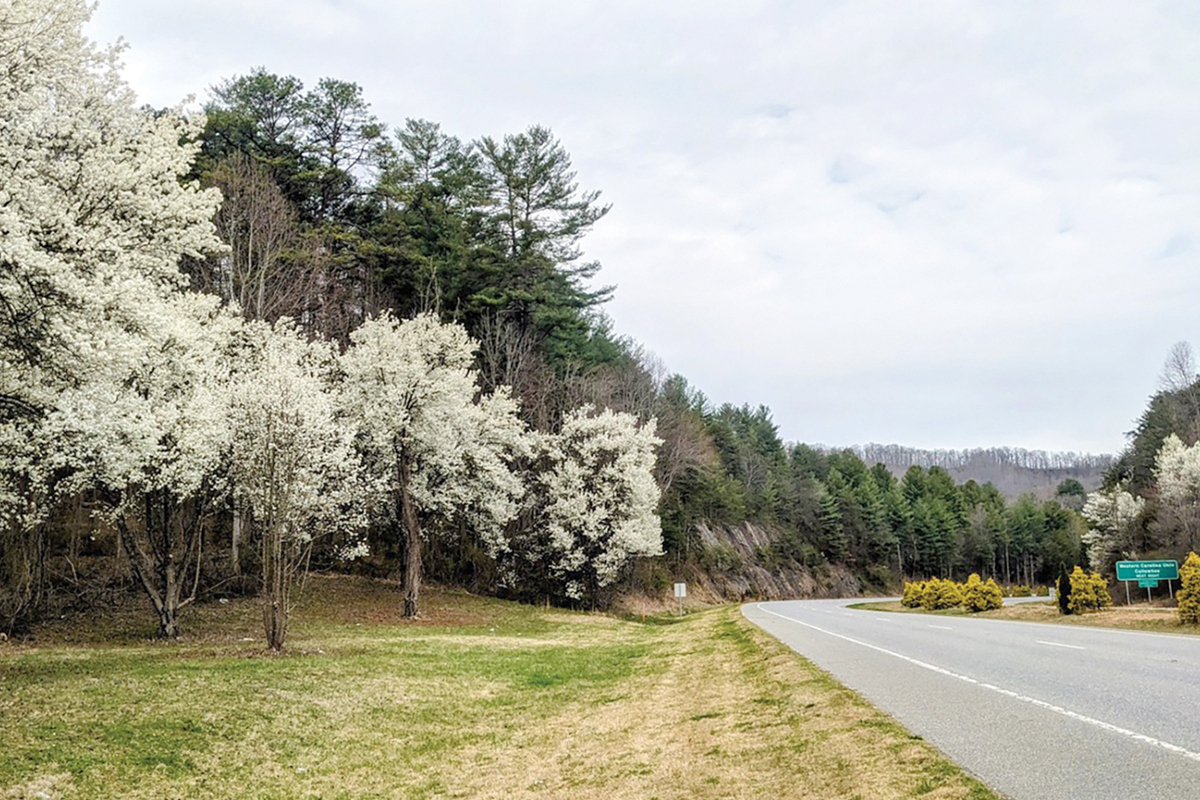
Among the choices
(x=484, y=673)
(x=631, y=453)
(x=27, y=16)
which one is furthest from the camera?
(x=631, y=453)

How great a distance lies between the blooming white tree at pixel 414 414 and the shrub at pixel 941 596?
26924mm

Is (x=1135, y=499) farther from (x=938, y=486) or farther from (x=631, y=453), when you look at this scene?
(x=938, y=486)

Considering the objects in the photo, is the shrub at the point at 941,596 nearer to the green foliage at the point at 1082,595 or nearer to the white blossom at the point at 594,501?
the green foliage at the point at 1082,595

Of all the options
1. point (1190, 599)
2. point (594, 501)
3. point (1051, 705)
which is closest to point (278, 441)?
point (1051, 705)

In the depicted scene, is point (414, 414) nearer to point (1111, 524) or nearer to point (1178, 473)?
point (1178, 473)

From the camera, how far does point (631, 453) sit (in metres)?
40.5

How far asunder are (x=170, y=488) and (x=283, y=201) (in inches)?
865

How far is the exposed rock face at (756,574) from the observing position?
68.9 meters

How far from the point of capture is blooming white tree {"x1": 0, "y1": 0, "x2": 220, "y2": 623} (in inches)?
426

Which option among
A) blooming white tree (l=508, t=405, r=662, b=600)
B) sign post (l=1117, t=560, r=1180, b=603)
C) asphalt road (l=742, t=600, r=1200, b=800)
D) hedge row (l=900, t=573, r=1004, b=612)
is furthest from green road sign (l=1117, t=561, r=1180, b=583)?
blooming white tree (l=508, t=405, r=662, b=600)

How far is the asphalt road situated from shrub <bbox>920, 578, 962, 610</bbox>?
90.0 feet

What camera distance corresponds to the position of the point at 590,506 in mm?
40625

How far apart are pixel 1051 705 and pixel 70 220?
14.1 meters

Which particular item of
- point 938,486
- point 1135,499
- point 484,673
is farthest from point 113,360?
point 938,486
